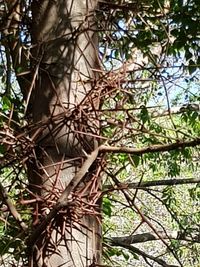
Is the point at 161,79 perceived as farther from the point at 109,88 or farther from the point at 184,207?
the point at 184,207

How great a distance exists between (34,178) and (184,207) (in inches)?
174

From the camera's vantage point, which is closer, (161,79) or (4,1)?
(161,79)

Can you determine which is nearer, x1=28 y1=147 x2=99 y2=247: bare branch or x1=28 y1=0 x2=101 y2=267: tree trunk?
x1=28 y1=147 x2=99 y2=247: bare branch

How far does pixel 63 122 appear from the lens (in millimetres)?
1304

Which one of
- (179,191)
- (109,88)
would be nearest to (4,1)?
(109,88)

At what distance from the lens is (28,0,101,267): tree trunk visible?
4.02 feet

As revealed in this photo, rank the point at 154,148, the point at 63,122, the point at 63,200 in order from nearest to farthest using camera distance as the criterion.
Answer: the point at 63,200 → the point at 154,148 → the point at 63,122

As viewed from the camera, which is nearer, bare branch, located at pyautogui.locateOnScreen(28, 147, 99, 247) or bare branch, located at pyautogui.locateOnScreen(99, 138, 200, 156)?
bare branch, located at pyautogui.locateOnScreen(28, 147, 99, 247)

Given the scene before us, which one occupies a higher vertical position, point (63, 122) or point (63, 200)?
point (63, 122)

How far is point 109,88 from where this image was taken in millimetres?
1365

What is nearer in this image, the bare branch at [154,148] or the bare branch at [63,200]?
the bare branch at [63,200]

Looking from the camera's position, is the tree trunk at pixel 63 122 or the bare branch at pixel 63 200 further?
the tree trunk at pixel 63 122

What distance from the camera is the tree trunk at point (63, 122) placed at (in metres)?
1.23

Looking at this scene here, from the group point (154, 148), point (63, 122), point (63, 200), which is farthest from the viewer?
point (63, 122)
